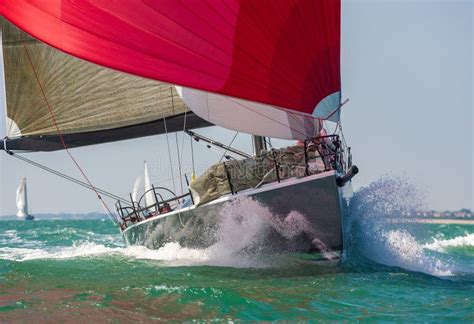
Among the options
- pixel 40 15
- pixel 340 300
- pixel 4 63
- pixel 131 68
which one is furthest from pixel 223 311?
pixel 4 63

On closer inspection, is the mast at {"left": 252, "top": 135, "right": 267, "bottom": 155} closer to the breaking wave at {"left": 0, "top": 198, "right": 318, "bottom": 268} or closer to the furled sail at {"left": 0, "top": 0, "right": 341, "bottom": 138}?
the breaking wave at {"left": 0, "top": 198, "right": 318, "bottom": 268}

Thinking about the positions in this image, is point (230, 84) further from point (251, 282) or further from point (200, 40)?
point (251, 282)

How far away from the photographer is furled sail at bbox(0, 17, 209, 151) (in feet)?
54.2

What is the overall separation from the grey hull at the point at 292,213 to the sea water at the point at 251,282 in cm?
7

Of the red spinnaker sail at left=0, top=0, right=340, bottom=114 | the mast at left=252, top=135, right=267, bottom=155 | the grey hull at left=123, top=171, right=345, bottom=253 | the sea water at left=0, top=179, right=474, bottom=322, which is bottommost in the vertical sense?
the sea water at left=0, top=179, right=474, bottom=322

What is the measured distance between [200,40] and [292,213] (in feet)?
11.4


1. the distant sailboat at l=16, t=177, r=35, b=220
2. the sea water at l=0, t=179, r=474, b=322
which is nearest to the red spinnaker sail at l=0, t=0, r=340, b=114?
the sea water at l=0, t=179, r=474, b=322

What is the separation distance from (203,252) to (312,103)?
3468mm

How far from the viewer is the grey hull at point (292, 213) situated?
11.0m

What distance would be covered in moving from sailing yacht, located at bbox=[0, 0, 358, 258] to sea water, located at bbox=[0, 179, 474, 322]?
1.20 feet

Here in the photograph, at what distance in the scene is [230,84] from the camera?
372 inches

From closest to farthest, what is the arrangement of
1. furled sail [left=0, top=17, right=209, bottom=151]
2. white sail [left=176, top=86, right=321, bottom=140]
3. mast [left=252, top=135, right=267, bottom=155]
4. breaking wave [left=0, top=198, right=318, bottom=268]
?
breaking wave [left=0, top=198, right=318, bottom=268] < white sail [left=176, top=86, right=321, bottom=140] < mast [left=252, top=135, right=267, bottom=155] < furled sail [left=0, top=17, right=209, bottom=151]

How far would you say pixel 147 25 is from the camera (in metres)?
9.03

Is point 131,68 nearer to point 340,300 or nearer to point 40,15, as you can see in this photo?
point 40,15
